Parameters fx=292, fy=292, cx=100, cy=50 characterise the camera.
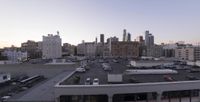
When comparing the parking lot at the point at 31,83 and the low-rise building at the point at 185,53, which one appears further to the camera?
the low-rise building at the point at 185,53

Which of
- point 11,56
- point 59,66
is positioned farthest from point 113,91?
point 11,56

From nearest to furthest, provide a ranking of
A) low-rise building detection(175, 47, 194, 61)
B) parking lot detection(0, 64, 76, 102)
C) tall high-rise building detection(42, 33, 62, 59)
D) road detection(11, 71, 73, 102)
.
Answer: road detection(11, 71, 73, 102), parking lot detection(0, 64, 76, 102), low-rise building detection(175, 47, 194, 61), tall high-rise building detection(42, 33, 62, 59)

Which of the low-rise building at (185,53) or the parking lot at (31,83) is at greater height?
the low-rise building at (185,53)

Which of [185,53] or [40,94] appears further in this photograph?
[185,53]

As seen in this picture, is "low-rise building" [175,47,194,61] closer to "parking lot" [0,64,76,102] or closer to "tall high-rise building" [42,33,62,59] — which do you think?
"tall high-rise building" [42,33,62,59]

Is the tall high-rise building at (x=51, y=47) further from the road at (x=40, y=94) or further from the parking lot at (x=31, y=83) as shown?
the road at (x=40, y=94)

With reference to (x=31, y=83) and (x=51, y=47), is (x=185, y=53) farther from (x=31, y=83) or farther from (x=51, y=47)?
(x=31, y=83)

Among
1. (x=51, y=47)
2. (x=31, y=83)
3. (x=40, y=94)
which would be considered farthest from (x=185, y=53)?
(x=40, y=94)

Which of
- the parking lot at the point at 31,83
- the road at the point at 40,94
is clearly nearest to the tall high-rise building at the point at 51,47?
the parking lot at the point at 31,83

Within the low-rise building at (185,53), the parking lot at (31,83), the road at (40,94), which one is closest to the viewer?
the road at (40,94)

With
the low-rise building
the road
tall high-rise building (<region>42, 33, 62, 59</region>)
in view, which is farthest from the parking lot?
the low-rise building

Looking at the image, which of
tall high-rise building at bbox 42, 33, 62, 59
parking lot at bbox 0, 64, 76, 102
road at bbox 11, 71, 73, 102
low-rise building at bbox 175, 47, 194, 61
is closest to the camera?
road at bbox 11, 71, 73, 102

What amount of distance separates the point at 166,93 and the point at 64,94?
25.1 ft

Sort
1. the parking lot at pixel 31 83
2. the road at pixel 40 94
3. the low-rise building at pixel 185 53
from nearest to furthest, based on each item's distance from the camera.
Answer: the road at pixel 40 94 < the parking lot at pixel 31 83 < the low-rise building at pixel 185 53
